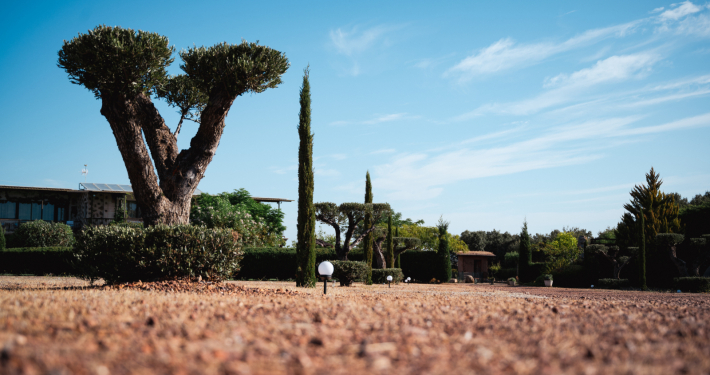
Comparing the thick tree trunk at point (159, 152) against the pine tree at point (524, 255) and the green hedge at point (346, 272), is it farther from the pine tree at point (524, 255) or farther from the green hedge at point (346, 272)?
the pine tree at point (524, 255)

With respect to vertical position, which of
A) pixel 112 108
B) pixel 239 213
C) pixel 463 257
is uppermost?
pixel 112 108

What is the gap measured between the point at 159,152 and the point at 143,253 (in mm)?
2632

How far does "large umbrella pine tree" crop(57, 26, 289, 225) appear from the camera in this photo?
8.92 metres

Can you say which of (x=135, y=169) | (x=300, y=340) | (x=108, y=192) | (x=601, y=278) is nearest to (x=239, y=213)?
(x=108, y=192)

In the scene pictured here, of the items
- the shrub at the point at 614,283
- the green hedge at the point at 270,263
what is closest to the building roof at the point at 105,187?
the green hedge at the point at 270,263

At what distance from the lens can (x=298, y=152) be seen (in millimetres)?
12359

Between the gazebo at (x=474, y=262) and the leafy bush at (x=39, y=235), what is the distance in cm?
2834

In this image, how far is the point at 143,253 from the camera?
859 centimetres

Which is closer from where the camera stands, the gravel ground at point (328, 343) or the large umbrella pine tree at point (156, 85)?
the gravel ground at point (328, 343)

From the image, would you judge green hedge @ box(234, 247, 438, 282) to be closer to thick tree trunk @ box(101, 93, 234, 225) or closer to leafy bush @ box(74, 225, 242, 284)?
thick tree trunk @ box(101, 93, 234, 225)

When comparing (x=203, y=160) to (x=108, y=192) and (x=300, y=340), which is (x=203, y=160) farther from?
(x=108, y=192)

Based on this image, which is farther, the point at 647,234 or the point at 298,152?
the point at 647,234

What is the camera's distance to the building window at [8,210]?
90.0 feet

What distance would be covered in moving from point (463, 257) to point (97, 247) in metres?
33.7
